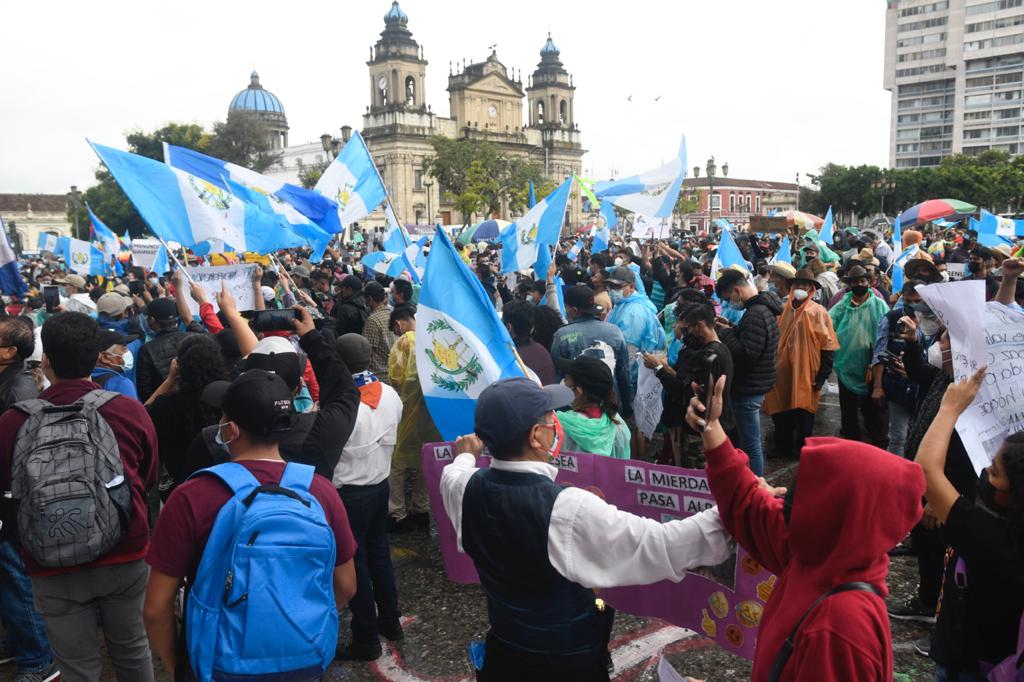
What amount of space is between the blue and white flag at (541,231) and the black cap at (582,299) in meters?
3.16

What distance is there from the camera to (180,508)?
2.47 m

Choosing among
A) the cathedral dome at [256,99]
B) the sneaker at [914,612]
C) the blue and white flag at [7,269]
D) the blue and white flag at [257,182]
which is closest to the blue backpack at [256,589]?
the sneaker at [914,612]

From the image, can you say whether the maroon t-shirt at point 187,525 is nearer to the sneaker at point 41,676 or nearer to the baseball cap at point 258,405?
the baseball cap at point 258,405

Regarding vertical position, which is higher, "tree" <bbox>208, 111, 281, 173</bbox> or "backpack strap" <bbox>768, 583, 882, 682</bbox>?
"tree" <bbox>208, 111, 281, 173</bbox>

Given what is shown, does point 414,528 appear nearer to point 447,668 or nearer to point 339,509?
point 447,668

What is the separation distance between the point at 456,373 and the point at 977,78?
108987 mm

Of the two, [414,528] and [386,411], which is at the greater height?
[386,411]

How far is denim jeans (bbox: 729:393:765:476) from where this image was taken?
20.1 ft

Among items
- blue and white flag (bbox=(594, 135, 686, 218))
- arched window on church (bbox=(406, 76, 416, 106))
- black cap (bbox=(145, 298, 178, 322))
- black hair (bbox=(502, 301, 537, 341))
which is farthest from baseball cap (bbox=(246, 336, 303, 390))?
arched window on church (bbox=(406, 76, 416, 106))

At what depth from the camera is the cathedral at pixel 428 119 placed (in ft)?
234

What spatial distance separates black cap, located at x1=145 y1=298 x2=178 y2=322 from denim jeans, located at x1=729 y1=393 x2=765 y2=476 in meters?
4.15

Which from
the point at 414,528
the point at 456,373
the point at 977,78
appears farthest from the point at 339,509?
the point at 977,78

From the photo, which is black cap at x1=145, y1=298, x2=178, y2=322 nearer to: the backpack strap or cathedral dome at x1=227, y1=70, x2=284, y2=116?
the backpack strap

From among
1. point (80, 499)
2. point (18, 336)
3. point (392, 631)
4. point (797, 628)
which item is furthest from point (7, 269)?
point (797, 628)
